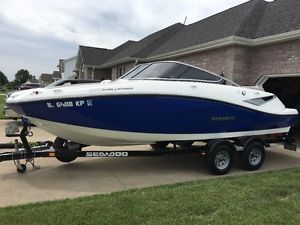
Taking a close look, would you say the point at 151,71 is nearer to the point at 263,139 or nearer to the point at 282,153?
the point at 263,139

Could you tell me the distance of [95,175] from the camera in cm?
696

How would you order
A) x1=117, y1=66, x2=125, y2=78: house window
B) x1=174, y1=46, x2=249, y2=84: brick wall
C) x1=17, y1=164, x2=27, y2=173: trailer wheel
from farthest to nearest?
x1=117, y1=66, x2=125, y2=78: house window → x1=174, y1=46, x2=249, y2=84: brick wall → x1=17, y1=164, x2=27, y2=173: trailer wheel

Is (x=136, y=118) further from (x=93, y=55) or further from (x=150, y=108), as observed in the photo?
(x=93, y=55)

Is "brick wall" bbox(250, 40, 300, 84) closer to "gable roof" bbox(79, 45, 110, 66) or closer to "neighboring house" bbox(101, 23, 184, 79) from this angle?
"neighboring house" bbox(101, 23, 184, 79)

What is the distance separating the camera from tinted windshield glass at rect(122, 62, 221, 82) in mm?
7262

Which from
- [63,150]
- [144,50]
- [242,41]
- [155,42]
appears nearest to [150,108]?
[63,150]

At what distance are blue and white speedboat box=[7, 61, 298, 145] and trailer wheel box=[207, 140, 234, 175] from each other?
236 millimetres

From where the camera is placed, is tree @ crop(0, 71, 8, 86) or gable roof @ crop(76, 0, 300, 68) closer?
gable roof @ crop(76, 0, 300, 68)

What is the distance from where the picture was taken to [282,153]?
9.89 m

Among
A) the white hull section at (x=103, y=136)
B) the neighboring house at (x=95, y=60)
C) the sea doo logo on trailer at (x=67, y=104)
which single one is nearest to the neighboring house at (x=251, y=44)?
the white hull section at (x=103, y=136)

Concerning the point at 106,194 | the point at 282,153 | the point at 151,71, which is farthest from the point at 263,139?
the point at 106,194

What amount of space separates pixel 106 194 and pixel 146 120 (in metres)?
1.70

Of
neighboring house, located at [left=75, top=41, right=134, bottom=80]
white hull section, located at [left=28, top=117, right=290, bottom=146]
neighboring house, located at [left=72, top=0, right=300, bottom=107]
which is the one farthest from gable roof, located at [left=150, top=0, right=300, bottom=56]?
neighboring house, located at [left=75, top=41, right=134, bottom=80]

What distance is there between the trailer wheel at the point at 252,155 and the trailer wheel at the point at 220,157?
0.40 m
